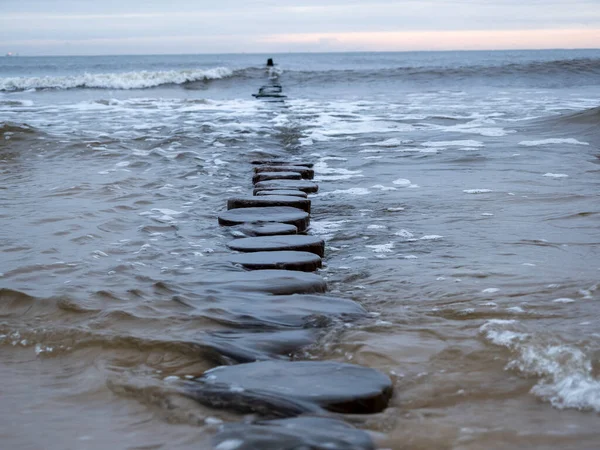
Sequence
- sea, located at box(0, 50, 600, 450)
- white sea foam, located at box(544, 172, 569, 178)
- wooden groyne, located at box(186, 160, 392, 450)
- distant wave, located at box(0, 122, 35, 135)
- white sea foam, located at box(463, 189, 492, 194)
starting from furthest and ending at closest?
1. distant wave, located at box(0, 122, 35, 135)
2. white sea foam, located at box(544, 172, 569, 178)
3. white sea foam, located at box(463, 189, 492, 194)
4. sea, located at box(0, 50, 600, 450)
5. wooden groyne, located at box(186, 160, 392, 450)

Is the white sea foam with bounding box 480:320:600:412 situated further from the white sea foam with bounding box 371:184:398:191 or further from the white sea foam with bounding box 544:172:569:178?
the white sea foam with bounding box 544:172:569:178

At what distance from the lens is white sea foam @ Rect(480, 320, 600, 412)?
2248 mm

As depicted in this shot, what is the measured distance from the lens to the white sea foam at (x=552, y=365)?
2248mm

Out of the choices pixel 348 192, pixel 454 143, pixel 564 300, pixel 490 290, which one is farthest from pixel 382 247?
pixel 454 143

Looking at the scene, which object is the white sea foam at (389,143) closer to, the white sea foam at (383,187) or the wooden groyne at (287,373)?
the white sea foam at (383,187)

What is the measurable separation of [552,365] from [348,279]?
1.41 metres

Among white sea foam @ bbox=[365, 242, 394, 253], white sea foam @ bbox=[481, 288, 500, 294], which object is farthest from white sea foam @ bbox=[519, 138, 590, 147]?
white sea foam @ bbox=[481, 288, 500, 294]

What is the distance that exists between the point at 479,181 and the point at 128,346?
4.41 metres

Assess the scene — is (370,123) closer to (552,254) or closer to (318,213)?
(318,213)

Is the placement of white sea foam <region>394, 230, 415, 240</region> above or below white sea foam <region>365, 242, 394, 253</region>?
above

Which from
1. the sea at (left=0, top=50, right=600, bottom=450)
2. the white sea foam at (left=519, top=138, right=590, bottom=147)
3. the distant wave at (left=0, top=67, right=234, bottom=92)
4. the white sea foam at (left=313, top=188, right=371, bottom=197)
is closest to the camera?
the sea at (left=0, top=50, right=600, bottom=450)

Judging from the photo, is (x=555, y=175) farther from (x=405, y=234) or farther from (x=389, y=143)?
(x=389, y=143)

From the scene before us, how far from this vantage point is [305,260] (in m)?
3.65

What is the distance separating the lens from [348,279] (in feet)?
12.2
